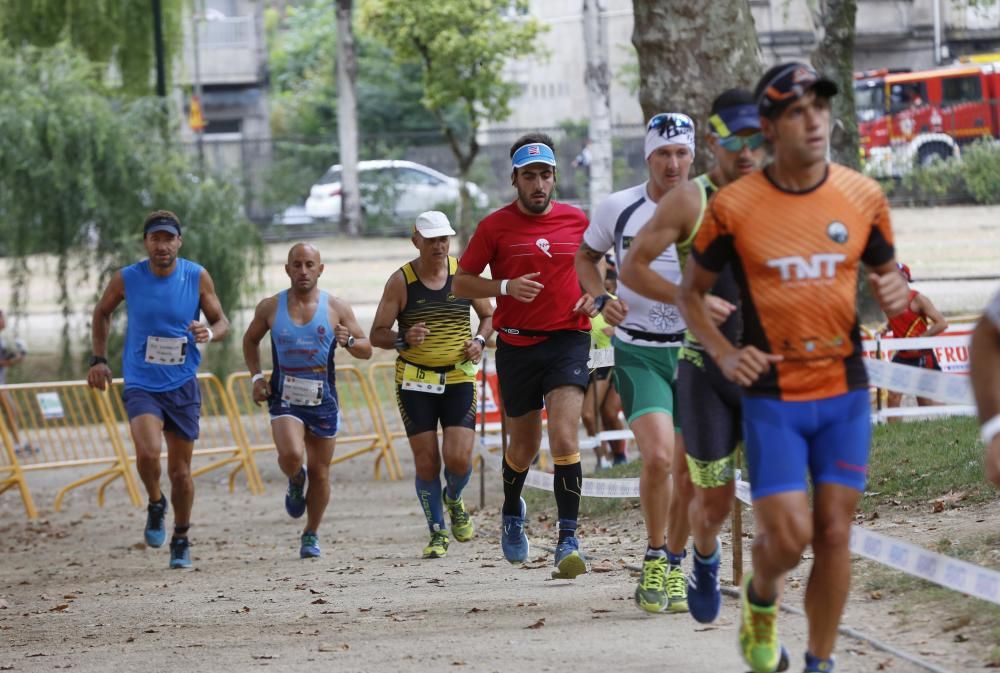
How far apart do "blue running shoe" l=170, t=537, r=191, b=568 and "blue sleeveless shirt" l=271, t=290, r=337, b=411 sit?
120cm

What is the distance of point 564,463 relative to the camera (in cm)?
934

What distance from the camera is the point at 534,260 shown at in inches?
371

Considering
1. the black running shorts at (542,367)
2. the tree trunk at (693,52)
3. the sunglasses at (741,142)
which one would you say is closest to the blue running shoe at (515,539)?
the black running shorts at (542,367)

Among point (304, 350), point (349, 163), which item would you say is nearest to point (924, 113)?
point (349, 163)

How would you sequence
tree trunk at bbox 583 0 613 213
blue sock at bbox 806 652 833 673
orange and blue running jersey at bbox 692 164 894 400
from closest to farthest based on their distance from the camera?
1. orange and blue running jersey at bbox 692 164 894 400
2. blue sock at bbox 806 652 833 673
3. tree trunk at bbox 583 0 613 213

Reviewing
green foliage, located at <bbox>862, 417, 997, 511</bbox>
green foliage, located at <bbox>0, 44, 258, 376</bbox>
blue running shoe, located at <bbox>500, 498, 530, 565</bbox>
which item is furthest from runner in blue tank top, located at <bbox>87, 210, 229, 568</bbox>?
green foliage, located at <bbox>0, 44, 258, 376</bbox>

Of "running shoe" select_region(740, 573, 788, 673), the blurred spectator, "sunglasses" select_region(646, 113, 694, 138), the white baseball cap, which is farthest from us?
the blurred spectator

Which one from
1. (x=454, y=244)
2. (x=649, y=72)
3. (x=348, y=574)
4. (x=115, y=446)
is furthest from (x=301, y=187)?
(x=348, y=574)

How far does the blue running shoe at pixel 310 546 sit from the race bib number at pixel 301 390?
1013 mm

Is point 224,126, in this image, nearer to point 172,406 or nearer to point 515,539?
point 172,406

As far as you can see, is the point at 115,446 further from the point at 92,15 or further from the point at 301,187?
the point at 301,187

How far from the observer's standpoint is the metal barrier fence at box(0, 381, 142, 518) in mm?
15977

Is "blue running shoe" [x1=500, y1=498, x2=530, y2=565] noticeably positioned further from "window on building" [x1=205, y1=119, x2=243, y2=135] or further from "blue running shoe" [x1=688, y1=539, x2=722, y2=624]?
"window on building" [x1=205, y1=119, x2=243, y2=135]

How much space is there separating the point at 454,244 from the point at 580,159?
17.6 ft
